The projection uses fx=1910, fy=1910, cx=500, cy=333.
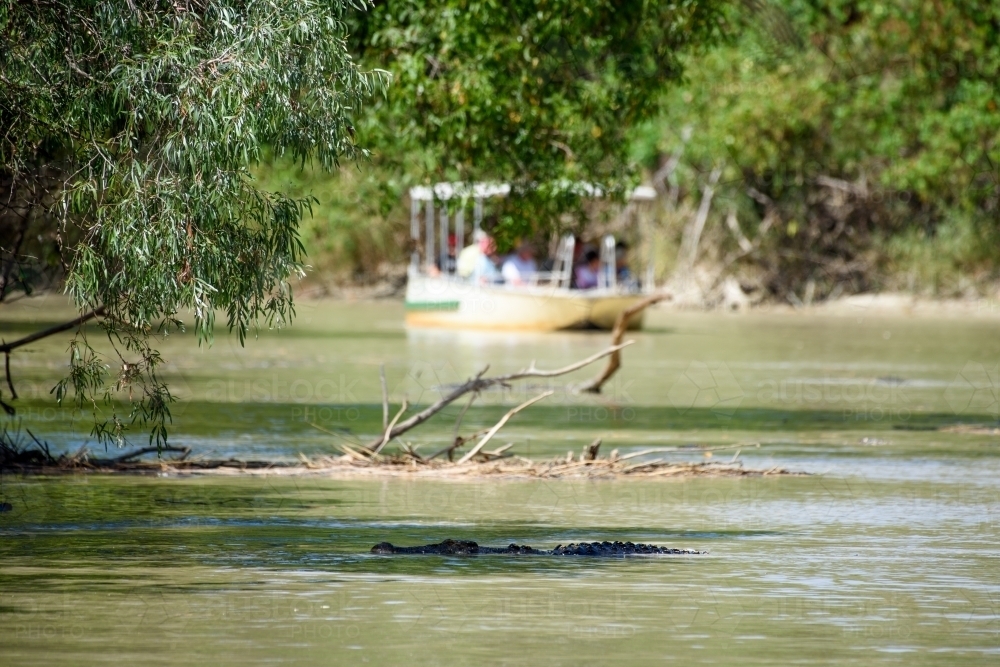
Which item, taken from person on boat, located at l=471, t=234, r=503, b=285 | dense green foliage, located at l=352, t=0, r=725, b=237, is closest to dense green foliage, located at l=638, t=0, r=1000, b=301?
person on boat, located at l=471, t=234, r=503, b=285

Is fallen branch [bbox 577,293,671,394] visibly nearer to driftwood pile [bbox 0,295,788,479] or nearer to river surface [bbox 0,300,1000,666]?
river surface [bbox 0,300,1000,666]

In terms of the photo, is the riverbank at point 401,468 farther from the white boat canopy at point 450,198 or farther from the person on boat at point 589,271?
the person on boat at point 589,271

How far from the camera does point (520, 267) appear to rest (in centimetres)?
3800

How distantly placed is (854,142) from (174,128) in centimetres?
3550

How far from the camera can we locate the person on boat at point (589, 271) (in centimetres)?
3880

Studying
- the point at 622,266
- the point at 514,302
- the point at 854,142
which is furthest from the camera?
the point at 854,142

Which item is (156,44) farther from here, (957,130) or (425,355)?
(957,130)

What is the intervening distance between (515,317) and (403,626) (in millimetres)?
27995

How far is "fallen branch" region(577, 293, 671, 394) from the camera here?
19.0m

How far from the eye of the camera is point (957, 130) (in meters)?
40.4

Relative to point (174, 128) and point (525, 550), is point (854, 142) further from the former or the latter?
point (174, 128)

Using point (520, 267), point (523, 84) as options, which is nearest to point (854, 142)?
point (520, 267)

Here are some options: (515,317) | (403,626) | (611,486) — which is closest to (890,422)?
(611,486)

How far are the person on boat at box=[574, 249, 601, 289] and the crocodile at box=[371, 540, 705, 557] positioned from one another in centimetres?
2804
